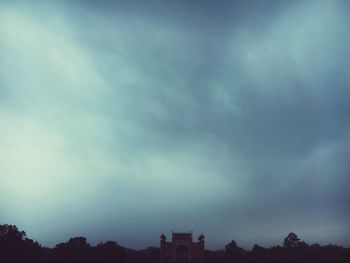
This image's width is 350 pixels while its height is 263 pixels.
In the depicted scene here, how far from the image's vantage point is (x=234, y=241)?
10806cm

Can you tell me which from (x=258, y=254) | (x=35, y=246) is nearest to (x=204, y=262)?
(x=258, y=254)

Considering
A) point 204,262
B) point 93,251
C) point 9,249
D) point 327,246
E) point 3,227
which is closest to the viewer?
point 9,249

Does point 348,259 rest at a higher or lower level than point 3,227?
lower

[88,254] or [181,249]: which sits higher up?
[181,249]

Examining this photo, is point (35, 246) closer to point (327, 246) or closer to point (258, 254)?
point (258, 254)

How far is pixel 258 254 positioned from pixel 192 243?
1919cm

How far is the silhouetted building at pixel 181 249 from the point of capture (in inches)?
4131

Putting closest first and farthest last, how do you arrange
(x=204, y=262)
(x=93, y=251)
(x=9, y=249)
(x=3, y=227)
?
(x=9, y=249)
(x=3, y=227)
(x=93, y=251)
(x=204, y=262)

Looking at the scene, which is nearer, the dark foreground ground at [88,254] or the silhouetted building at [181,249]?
the dark foreground ground at [88,254]

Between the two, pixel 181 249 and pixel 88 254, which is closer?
pixel 88 254

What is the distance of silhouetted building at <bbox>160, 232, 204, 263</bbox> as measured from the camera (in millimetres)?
104938

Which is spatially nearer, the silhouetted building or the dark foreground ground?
the dark foreground ground

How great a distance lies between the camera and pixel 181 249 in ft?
351

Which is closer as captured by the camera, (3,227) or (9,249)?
(9,249)
